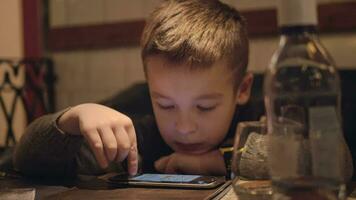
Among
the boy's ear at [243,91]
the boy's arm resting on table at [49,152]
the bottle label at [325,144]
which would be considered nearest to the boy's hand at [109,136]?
the boy's arm resting on table at [49,152]

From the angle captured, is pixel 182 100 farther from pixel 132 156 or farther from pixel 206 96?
pixel 132 156

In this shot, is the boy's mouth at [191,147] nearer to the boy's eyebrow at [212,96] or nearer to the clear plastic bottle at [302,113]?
the boy's eyebrow at [212,96]

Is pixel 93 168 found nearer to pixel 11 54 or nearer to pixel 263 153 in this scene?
pixel 263 153

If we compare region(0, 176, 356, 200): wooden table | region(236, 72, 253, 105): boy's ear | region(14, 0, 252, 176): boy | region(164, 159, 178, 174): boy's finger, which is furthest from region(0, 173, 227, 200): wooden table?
region(236, 72, 253, 105): boy's ear

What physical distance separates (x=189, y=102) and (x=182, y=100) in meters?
0.02

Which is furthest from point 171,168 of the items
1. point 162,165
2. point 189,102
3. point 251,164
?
point 251,164

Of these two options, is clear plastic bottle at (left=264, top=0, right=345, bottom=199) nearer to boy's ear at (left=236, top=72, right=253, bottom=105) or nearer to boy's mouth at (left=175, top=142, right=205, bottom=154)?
boy's mouth at (left=175, top=142, right=205, bottom=154)

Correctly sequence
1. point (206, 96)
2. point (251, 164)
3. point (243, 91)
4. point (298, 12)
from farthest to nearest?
1. point (243, 91)
2. point (206, 96)
3. point (251, 164)
4. point (298, 12)

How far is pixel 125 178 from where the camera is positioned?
0.79m

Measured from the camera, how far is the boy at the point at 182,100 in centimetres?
97

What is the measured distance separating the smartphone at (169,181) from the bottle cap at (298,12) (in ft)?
0.93

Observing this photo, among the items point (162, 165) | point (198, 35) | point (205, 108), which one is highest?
point (198, 35)

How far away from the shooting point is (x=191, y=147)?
3.61 ft

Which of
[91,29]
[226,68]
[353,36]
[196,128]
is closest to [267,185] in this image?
[196,128]
